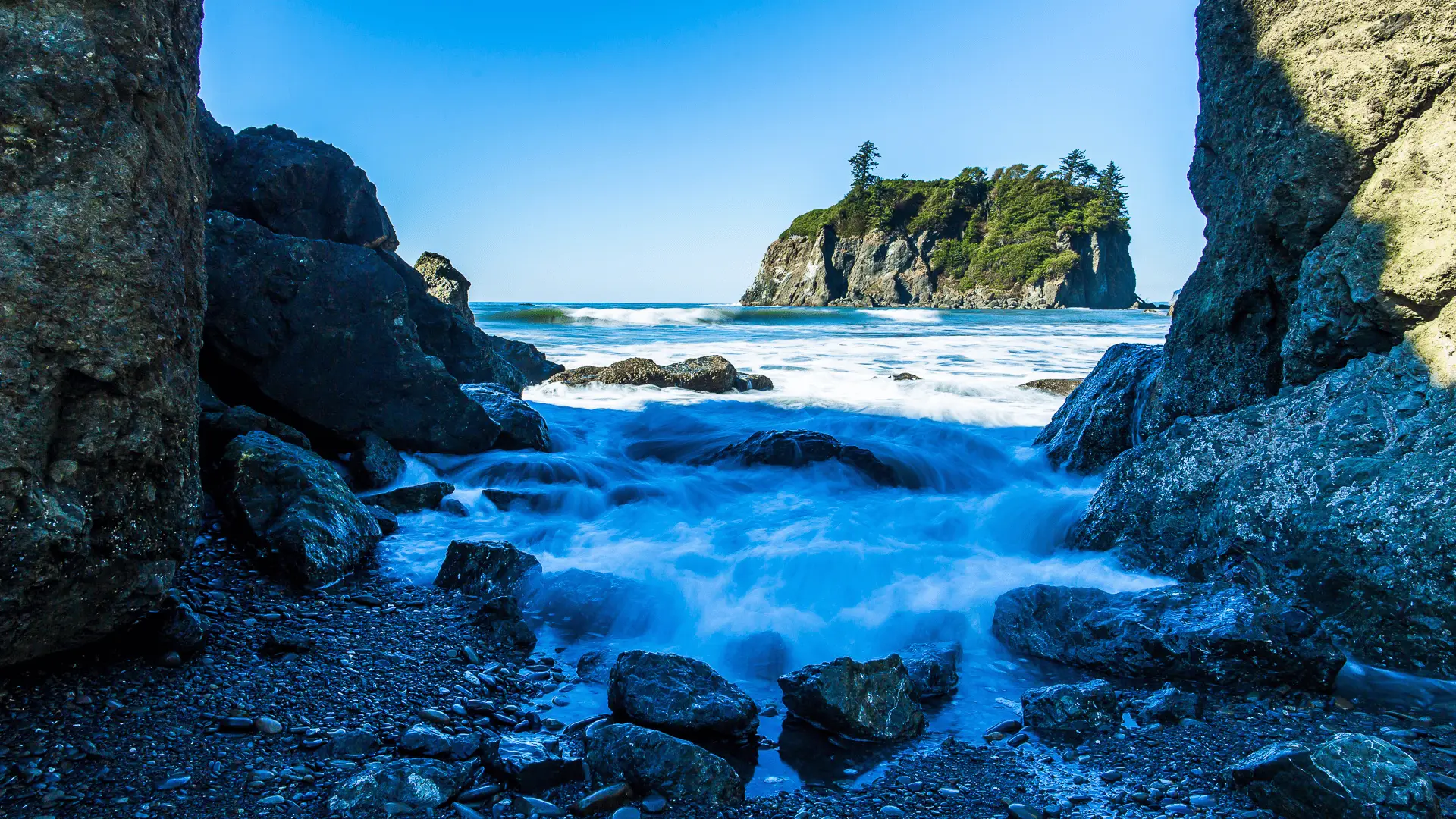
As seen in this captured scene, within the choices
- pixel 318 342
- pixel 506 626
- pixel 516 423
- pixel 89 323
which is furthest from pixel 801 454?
pixel 89 323

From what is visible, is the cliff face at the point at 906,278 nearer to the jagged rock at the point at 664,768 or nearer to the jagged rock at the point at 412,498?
the jagged rock at the point at 412,498

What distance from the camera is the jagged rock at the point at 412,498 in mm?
5758

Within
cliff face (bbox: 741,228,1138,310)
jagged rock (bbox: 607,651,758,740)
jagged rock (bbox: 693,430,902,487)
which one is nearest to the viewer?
jagged rock (bbox: 607,651,758,740)

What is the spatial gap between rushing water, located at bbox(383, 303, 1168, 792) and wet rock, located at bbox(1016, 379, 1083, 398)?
277 millimetres

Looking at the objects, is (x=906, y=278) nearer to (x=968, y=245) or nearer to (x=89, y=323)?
(x=968, y=245)

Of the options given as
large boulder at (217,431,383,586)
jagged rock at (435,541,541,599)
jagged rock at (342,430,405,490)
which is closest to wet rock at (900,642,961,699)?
jagged rock at (435,541,541,599)

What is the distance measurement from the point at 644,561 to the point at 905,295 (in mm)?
83633

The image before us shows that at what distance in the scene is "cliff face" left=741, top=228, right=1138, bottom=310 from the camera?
7750cm

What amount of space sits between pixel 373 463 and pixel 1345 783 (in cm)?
625

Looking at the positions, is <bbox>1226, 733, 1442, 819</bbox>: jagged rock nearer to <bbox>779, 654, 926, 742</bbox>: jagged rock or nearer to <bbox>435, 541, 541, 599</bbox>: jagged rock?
<bbox>779, 654, 926, 742</bbox>: jagged rock

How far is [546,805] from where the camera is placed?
8.22ft

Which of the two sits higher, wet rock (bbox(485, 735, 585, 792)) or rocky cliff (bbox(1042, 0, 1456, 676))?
rocky cliff (bbox(1042, 0, 1456, 676))

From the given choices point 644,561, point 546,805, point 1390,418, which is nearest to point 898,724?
point 546,805

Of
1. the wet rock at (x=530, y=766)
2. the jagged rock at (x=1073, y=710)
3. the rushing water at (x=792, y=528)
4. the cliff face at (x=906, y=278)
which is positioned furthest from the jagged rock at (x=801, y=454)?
the cliff face at (x=906, y=278)
